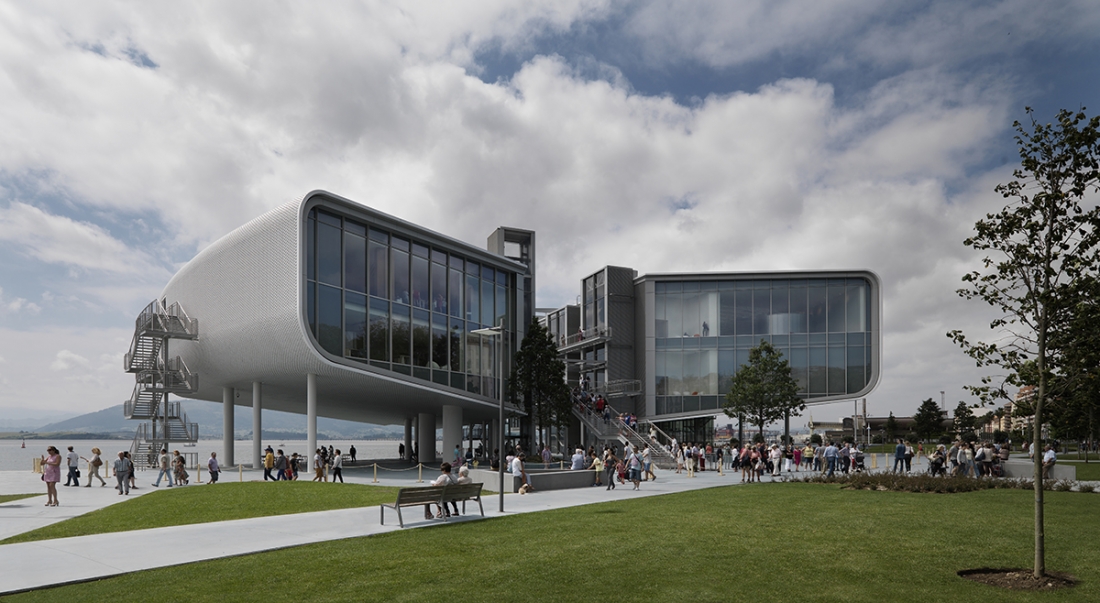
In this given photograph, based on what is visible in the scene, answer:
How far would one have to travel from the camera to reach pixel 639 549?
13062 mm

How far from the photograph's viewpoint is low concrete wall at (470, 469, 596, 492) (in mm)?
25406

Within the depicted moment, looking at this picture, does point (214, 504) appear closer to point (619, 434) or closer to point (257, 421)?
point (257, 421)

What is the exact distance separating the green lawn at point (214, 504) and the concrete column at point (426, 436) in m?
24.5

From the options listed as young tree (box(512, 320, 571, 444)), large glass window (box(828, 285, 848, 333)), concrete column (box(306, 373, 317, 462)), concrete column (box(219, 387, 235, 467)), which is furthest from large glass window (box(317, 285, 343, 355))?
large glass window (box(828, 285, 848, 333))

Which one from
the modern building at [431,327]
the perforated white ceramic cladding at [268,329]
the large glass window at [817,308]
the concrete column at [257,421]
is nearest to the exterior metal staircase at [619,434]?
the modern building at [431,327]

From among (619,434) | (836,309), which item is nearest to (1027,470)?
(619,434)

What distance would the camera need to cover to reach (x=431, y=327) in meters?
41.0

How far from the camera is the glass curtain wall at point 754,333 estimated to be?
167ft

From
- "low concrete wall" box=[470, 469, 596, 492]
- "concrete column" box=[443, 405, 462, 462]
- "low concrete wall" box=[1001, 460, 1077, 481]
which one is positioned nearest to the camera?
"low concrete wall" box=[470, 469, 596, 492]

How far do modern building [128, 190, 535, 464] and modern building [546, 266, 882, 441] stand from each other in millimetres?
8944

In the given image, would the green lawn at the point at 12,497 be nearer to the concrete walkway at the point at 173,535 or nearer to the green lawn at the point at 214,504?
the concrete walkway at the point at 173,535

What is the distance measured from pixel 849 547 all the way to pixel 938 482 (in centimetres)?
1211

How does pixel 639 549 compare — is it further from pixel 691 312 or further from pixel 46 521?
pixel 691 312

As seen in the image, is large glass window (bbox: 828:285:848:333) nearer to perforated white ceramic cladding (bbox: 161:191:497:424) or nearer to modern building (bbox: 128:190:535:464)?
modern building (bbox: 128:190:535:464)
